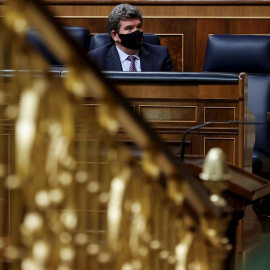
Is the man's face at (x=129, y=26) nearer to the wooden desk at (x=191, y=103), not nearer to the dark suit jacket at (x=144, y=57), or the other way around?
the dark suit jacket at (x=144, y=57)

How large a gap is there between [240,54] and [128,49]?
0.33 m

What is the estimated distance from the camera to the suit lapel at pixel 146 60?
1.79 m

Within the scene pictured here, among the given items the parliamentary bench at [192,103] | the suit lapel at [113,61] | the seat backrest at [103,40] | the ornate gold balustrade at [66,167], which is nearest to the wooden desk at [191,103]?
the parliamentary bench at [192,103]

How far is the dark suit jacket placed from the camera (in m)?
1.76

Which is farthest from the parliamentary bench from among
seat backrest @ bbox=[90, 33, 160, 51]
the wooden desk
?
seat backrest @ bbox=[90, 33, 160, 51]

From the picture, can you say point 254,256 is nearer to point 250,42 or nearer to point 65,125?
point 250,42

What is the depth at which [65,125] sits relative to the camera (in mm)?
477

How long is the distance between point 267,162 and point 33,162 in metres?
1.38

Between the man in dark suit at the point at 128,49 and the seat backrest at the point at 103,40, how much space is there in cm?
7

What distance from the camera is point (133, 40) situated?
1.76 meters

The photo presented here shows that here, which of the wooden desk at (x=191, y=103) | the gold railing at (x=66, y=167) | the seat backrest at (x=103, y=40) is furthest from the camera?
the seat backrest at (x=103, y=40)

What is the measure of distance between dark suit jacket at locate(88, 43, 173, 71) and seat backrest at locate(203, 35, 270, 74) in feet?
0.46

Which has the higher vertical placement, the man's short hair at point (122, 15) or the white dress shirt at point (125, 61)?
the man's short hair at point (122, 15)

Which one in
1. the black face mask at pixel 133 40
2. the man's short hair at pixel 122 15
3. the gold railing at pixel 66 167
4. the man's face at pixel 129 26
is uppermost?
the man's short hair at pixel 122 15
